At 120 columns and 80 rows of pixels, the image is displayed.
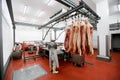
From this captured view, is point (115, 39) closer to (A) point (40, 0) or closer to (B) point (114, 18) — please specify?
(B) point (114, 18)

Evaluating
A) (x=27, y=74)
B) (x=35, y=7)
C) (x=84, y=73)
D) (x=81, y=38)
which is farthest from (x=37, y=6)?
(x=84, y=73)

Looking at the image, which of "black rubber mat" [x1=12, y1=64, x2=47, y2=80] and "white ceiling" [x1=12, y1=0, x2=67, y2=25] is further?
"white ceiling" [x1=12, y1=0, x2=67, y2=25]

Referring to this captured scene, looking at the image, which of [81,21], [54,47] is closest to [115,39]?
[54,47]

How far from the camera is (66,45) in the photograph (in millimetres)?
1729

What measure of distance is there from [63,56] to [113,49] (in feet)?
19.5

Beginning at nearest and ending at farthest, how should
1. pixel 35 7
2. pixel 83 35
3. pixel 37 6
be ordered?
1. pixel 83 35
2. pixel 37 6
3. pixel 35 7

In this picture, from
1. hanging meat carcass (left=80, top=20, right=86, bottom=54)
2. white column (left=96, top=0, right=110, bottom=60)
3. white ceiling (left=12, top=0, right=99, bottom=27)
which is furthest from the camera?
white ceiling (left=12, top=0, right=99, bottom=27)

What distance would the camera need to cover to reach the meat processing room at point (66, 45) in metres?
1.63

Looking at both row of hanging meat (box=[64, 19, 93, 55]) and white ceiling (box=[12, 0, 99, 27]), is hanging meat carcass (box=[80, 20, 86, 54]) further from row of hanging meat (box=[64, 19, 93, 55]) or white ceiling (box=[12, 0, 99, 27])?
white ceiling (box=[12, 0, 99, 27])

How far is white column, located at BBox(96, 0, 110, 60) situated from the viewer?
4289mm

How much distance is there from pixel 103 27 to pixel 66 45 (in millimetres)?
3721

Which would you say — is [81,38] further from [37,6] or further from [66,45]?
[37,6]

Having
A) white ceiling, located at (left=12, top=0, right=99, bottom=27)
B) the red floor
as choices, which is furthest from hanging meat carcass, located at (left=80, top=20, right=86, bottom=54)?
white ceiling, located at (left=12, top=0, right=99, bottom=27)

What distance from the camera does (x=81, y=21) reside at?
1.55 metres
